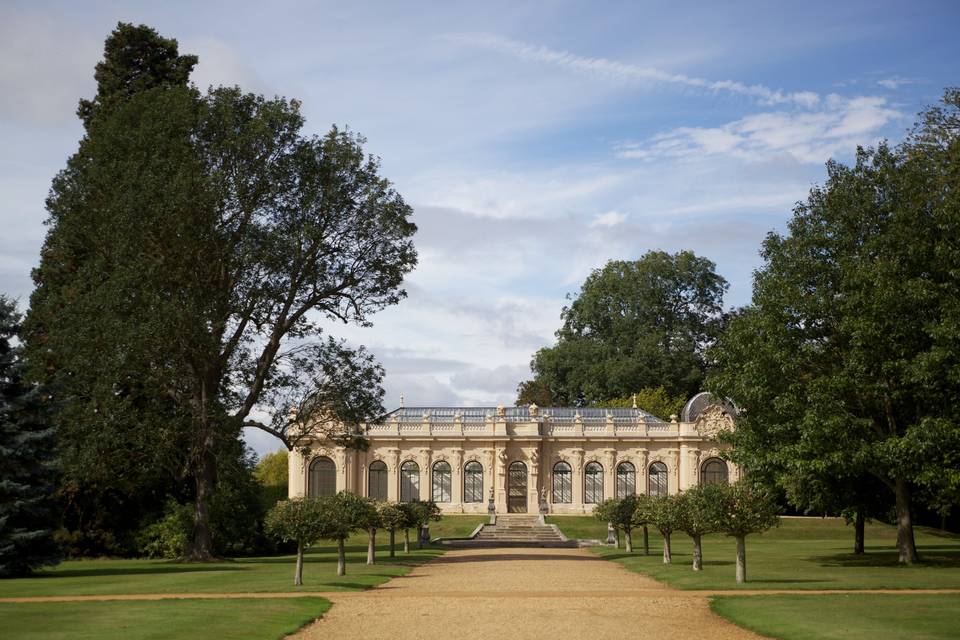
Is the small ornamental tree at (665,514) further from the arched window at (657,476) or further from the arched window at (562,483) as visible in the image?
the arched window at (657,476)

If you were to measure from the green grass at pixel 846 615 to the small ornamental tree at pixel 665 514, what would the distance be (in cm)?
753

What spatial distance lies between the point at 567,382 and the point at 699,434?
21.1 meters

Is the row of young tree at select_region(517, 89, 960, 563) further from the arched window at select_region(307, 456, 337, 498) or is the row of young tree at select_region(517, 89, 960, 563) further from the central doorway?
the arched window at select_region(307, 456, 337, 498)

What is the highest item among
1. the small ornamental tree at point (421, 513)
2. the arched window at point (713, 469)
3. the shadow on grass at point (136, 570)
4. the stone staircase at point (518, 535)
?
the arched window at point (713, 469)

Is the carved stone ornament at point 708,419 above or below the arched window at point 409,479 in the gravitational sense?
above

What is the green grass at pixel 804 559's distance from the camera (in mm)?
27234

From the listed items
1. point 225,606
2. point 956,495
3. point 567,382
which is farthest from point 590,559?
point 567,382

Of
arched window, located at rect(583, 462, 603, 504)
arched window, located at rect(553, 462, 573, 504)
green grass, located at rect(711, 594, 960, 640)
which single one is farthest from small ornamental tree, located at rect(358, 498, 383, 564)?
arched window, located at rect(583, 462, 603, 504)

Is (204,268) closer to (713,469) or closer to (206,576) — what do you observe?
(206,576)

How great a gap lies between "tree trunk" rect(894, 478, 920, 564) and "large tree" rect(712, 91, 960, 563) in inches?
1.7

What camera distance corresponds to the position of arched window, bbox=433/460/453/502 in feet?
229

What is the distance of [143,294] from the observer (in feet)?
115

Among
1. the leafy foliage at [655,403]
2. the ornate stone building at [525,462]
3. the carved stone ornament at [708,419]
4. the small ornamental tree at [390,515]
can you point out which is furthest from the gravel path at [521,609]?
the leafy foliage at [655,403]

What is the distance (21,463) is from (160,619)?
46.7 feet
